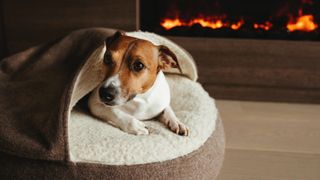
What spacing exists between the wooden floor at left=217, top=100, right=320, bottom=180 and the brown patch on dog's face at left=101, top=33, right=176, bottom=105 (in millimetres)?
520

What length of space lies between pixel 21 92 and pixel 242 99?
124cm

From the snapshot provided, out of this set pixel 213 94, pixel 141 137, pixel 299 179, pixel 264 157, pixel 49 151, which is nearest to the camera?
pixel 49 151

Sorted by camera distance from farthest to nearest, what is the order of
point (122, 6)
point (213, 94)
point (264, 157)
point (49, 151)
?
1. point (213, 94)
2. point (122, 6)
3. point (264, 157)
4. point (49, 151)

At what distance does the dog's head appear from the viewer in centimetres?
137

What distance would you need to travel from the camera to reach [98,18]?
2273 millimetres

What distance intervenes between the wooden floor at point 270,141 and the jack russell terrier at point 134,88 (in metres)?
0.38

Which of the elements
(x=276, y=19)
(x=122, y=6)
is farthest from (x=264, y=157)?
(x=122, y=6)

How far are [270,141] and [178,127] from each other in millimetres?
601

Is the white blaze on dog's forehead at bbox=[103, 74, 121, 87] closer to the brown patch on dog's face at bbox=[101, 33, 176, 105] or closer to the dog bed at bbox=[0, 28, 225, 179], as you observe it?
the brown patch on dog's face at bbox=[101, 33, 176, 105]

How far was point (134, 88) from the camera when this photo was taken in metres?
1.41

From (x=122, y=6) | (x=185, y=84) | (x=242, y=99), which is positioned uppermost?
(x=122, y=6)

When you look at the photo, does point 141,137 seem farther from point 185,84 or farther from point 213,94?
point 213,94

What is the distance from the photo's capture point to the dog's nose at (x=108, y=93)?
1.35 m

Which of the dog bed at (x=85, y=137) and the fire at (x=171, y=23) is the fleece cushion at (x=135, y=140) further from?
the fire at (x=171, y=23)
